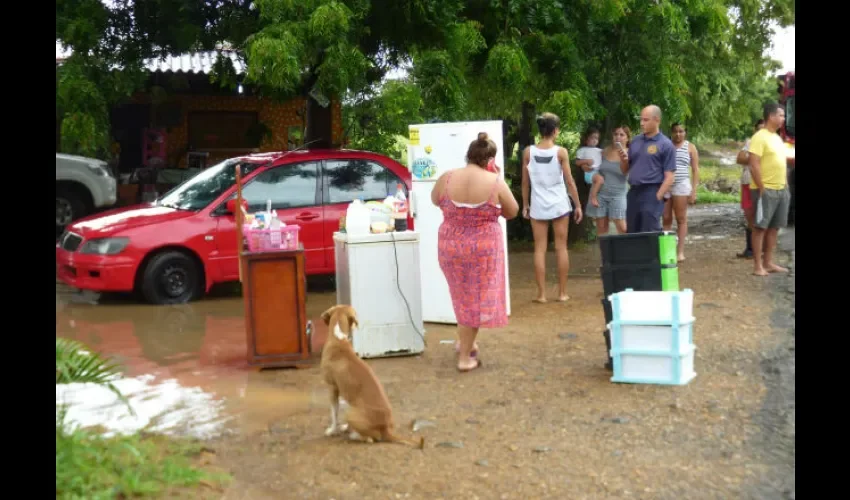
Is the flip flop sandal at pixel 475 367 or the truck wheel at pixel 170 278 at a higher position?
the truck wheel at pixel 170 278

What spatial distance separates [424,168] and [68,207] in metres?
8.40

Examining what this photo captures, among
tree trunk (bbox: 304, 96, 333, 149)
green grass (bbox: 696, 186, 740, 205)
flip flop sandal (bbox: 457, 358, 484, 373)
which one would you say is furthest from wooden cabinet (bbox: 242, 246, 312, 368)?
green grass (bbox: 696, 186, 740, 205)

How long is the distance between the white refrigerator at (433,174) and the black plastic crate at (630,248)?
1.98m

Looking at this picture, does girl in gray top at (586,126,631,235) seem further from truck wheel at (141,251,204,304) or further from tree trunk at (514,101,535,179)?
tree trunk at (514,101,535,179)

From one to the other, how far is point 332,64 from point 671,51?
5712 millimetres

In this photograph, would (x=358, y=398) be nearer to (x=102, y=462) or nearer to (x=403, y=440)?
(x=403, y=440)

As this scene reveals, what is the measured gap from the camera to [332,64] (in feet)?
37.4

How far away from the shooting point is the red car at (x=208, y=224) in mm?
11055

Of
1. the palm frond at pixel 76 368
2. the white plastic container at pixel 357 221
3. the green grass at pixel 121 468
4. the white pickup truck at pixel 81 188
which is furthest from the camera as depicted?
the white pickup truck at pixel 81 188

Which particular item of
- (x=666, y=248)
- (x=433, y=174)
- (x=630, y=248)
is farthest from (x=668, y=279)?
(x=433, y=174)

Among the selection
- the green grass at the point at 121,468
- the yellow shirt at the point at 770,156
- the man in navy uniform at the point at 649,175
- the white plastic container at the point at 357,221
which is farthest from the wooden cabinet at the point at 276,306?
the yellow shirt at the point at 770,156

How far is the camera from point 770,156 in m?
11.4

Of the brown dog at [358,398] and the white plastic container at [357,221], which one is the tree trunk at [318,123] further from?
the brown dog at [358,398]
